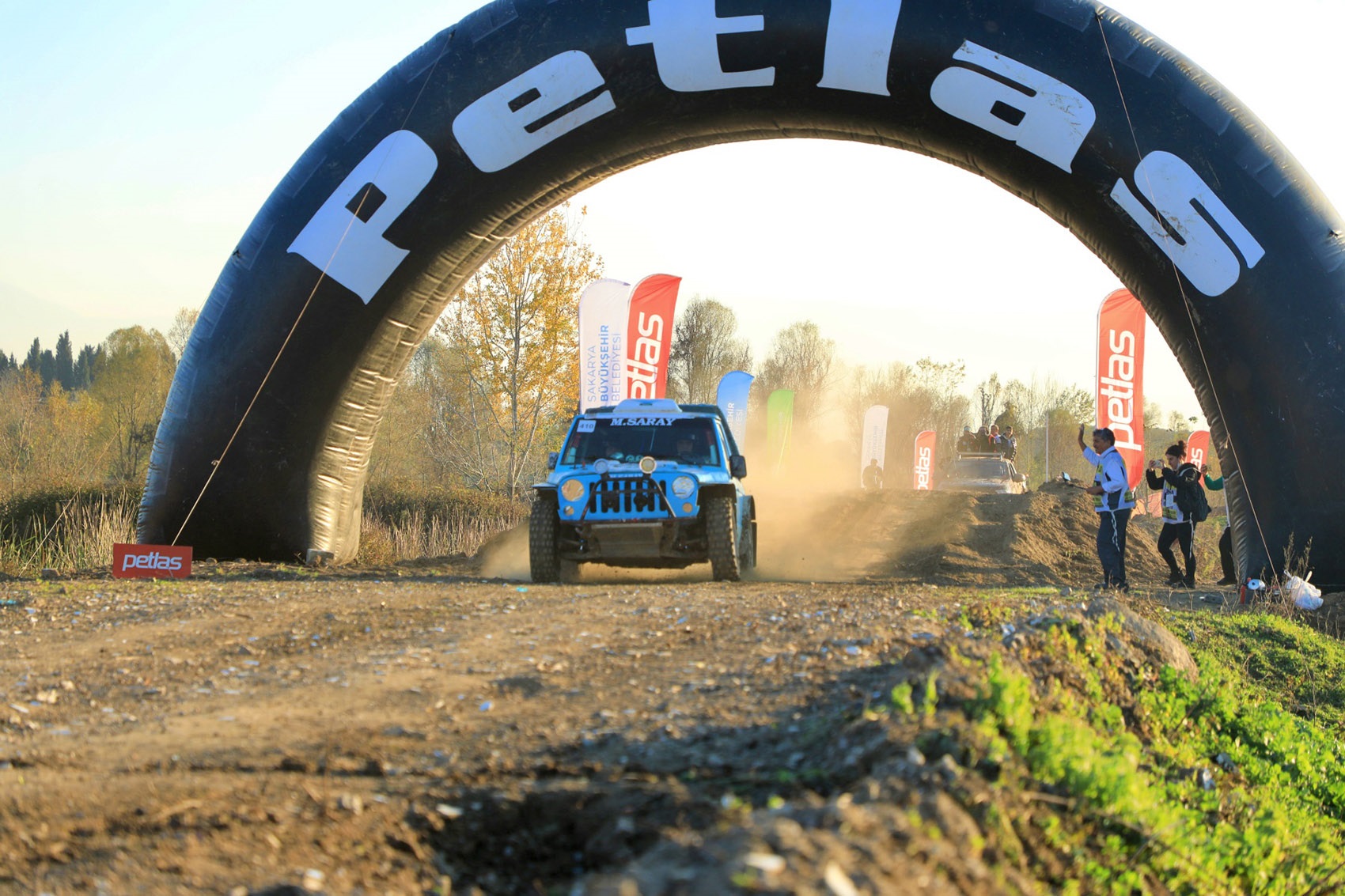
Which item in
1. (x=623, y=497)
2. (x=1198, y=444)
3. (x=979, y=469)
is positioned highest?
(x=1198, y=444)

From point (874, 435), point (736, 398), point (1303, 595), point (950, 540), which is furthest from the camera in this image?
point (874, 435)

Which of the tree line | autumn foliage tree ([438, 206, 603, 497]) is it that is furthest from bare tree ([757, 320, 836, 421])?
autumn foliage tree ([438, 206, 603, 497])

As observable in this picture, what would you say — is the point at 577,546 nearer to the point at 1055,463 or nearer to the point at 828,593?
the point at 828,593

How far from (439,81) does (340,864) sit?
9.71 meters

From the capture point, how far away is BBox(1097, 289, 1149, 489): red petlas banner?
56.4 ft

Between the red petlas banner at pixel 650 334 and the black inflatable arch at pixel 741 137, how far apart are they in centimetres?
671

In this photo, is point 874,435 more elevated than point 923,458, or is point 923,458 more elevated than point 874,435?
point 874,435

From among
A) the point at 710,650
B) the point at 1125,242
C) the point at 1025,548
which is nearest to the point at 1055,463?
the point at 1025,548

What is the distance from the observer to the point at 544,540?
970 centimetres

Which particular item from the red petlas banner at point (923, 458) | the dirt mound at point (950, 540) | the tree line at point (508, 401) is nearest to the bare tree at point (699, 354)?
the tree line at point (508, 401)

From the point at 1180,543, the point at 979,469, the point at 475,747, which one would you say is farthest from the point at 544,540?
the point at 979,469

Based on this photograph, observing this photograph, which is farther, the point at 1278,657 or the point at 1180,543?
the point at 1180,543

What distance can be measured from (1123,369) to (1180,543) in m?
5.83

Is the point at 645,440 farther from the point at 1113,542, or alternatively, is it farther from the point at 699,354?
the point at 699,354
